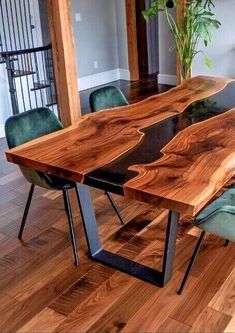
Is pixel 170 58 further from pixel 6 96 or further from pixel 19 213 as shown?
pixel 19 213

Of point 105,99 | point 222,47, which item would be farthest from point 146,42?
point 105,99

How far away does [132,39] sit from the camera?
6.88 m

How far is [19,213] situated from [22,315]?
1.05m

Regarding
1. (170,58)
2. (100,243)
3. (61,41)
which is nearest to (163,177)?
(100,243)

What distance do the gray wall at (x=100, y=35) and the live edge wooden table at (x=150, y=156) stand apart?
4.21m

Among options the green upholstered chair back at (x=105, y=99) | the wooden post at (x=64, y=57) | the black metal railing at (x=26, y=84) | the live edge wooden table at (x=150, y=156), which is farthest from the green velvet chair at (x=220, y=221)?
the black metal railing at (x=26, y=84)

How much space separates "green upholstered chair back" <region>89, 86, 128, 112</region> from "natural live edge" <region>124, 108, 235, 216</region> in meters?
0.94

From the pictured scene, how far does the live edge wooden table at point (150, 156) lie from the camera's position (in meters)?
1.52

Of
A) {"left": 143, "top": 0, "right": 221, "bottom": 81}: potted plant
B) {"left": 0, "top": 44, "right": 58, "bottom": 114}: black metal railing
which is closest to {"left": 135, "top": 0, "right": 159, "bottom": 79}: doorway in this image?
{"left": 143, "top": 0, "right": 221, "bottom": 81}: potted plant

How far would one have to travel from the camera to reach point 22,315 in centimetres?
194

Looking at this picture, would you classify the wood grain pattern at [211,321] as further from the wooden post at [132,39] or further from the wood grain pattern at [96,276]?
the wooden post at [132,39]

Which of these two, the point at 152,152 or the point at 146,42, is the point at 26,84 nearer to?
the point at 146,42

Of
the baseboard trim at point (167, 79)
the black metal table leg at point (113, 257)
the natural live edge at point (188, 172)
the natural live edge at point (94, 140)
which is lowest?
the black metal table leg at point (113, 257)

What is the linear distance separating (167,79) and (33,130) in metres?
4.63
